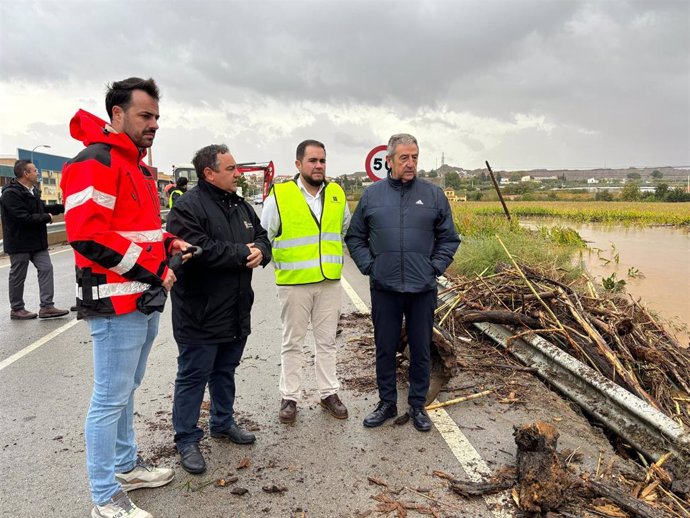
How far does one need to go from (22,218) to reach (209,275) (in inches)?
207

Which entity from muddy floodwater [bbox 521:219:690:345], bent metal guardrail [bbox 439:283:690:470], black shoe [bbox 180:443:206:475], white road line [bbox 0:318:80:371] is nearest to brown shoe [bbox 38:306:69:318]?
white road line [bbox 0:318:80:371]

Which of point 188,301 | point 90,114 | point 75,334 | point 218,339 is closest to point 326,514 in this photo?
point 218,339

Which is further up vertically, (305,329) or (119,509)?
(305,329)

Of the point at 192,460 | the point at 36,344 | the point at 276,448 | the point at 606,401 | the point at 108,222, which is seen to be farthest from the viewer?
the point at 36,344

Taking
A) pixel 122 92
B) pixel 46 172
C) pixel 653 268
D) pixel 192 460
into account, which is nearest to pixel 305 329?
pixel 192 460

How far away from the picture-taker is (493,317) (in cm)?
527

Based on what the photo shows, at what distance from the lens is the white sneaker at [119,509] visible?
8.41ft

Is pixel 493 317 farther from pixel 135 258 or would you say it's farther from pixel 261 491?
pixel 135 258

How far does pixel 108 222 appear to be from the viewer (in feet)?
8.06

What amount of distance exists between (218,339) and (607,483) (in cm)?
256

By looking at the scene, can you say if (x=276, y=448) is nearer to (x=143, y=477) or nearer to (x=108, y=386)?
(x=143, y=477)

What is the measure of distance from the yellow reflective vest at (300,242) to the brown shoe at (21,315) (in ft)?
16.2

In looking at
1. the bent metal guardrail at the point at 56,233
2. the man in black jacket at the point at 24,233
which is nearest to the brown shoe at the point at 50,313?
the man in black jacket at the point at 24,233

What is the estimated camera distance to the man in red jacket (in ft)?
7.93
